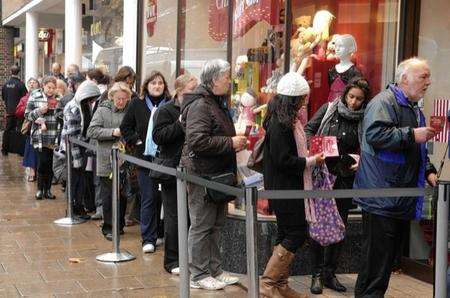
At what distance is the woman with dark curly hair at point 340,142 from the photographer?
554 cm

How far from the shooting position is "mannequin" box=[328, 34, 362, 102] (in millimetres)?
6465

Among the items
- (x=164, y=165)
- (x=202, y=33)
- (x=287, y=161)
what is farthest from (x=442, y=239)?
(x=202, y=33)

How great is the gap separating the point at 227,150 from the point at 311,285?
1438mm

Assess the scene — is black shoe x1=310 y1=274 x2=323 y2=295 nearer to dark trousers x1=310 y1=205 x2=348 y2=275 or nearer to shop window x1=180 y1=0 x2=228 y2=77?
dark trousers x1=310 y1=205 x2=348 y2=275

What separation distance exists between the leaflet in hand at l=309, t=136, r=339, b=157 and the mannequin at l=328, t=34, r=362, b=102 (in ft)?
4.07

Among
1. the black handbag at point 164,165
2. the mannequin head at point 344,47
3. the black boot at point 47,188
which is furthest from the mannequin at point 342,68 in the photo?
the black boot at point 47,188

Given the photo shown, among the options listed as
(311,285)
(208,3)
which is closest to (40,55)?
(208,3)

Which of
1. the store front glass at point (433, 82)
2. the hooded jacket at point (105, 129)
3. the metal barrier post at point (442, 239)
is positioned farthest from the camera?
the hooded jacket at point (105, 129)

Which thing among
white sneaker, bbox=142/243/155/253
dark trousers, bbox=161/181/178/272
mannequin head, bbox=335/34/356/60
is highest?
mannequin head, bbox=335/34/356/60

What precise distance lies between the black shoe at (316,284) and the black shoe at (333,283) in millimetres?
110

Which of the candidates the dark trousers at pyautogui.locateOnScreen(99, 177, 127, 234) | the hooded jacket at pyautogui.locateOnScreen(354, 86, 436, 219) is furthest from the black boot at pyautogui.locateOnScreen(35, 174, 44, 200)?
the hooded jacket at pyautogui.locateOnScreen(354, 86, 436, 219)

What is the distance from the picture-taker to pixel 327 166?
5.61 meters

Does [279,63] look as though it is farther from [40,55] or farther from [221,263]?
[40,55]

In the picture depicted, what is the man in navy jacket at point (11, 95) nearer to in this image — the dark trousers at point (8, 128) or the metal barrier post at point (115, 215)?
the dark trousers at point (8, 128)
